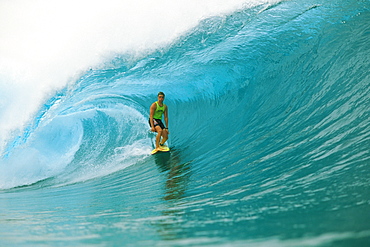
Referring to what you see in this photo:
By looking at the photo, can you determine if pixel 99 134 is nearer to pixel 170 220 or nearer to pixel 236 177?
pixel 236 177

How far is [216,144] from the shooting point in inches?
235

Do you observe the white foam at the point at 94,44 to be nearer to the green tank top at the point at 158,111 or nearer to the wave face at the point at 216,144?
the wave face at the point at 216,144

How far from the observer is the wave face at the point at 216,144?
2.36 meters

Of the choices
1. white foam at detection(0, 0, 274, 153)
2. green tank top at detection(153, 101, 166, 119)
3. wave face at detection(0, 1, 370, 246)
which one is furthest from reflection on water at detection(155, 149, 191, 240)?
white foam at detection(0, 0, 274, 153)

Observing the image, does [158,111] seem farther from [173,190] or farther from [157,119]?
[173,190]

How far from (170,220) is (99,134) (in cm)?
612

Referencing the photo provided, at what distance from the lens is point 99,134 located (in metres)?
8.41

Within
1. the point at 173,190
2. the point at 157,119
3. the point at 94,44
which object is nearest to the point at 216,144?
the point at 157,119

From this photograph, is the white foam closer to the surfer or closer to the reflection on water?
the surfer

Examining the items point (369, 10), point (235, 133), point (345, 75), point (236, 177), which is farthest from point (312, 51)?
point (236, 177)

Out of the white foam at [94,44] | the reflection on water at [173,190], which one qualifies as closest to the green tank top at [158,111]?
the reflection on water at [173,190]

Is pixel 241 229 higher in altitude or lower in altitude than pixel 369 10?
lower

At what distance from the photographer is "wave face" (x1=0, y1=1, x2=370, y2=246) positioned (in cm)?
236

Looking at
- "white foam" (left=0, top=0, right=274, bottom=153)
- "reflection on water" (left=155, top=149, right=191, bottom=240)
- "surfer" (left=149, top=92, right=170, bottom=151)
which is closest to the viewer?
"reflection on water" (left=155, top=149, right=191, bottom=240)
